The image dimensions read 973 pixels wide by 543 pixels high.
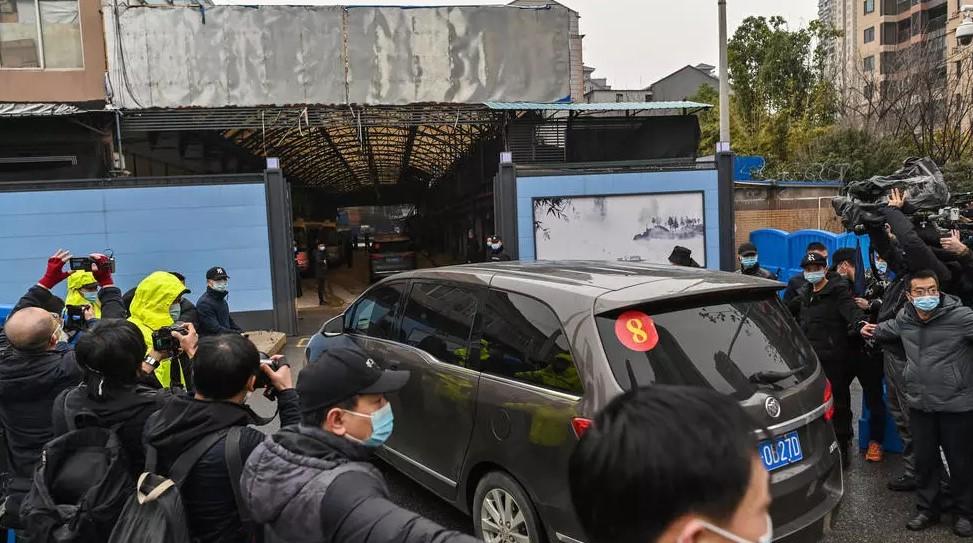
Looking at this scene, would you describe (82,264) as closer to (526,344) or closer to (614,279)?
(526,344)

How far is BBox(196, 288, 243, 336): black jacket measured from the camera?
5480mm

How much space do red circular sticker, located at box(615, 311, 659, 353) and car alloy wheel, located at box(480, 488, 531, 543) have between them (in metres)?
1.07

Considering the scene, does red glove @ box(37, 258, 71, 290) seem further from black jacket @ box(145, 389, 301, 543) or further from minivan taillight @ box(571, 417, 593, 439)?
minivan taillight @ box(571, 417, 593, 439)

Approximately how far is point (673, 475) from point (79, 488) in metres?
2.27

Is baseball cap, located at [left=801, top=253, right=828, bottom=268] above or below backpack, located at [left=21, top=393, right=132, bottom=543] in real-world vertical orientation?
above

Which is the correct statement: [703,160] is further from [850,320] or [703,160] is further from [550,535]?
[550,535]

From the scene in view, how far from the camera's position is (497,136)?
1534cm

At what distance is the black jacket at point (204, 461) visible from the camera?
7.07 feet

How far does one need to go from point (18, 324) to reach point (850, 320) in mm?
5315

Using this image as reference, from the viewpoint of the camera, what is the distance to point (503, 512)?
11.4 ft

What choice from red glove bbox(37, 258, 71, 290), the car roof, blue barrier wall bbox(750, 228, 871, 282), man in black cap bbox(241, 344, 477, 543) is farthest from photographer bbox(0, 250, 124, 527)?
blue barrier wall bbox(750, 228, 871, 282)

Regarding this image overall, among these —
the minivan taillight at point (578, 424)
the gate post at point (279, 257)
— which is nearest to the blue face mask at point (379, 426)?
the minivan taillight at point (578, 424)

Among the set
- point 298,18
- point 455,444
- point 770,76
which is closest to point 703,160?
point 298,18

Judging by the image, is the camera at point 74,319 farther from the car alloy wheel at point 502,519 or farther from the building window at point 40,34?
the building window at point 40,34
